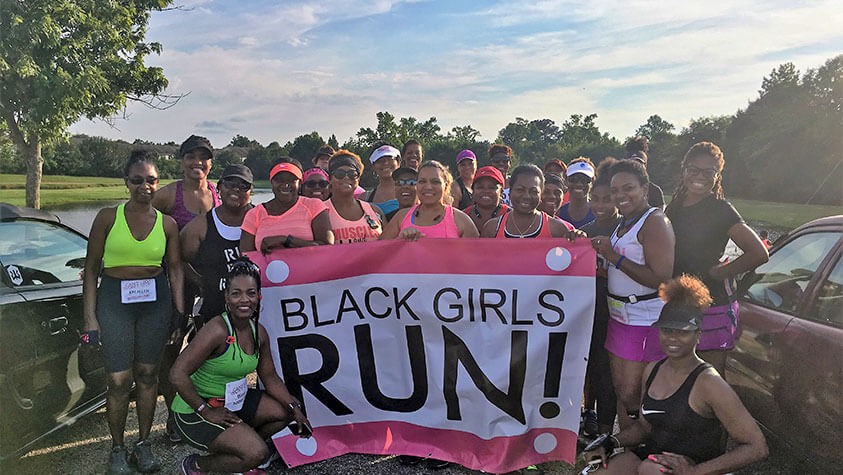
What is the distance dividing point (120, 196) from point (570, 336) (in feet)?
111

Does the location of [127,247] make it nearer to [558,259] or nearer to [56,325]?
[56,325]

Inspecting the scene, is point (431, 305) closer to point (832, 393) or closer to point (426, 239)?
point (426, 239)

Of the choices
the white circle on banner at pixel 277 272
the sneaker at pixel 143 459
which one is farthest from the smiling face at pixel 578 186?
the sneaker at pixel 143 459

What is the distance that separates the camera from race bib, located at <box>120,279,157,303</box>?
3436 millimetres

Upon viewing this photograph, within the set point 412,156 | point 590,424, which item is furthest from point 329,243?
point 590,424

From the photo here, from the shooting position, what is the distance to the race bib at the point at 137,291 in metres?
3.44

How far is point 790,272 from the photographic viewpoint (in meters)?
3.72

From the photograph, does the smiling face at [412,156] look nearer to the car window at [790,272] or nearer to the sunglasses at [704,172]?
the sunglasses at [704,172]

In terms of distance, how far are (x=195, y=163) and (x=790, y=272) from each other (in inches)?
175

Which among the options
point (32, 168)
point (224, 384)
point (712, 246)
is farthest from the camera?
point (32, 168)

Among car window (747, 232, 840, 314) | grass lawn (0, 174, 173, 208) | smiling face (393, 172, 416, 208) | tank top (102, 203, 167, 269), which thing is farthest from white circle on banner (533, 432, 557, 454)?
grass lawn (0, 174, 173, 208)

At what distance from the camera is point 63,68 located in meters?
9.67

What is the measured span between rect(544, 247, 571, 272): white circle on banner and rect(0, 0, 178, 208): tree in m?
9.13

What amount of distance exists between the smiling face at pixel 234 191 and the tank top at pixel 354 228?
610 millimetres
